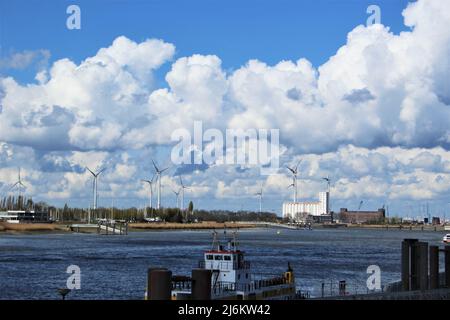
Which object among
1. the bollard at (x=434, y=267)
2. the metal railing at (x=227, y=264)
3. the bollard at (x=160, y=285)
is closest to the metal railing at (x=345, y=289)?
the metal railing at (x=227, y=264)

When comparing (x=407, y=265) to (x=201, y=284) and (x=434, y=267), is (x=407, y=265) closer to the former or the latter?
(x=434, y=267)

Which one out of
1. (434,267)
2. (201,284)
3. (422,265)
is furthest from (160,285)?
(434,267)

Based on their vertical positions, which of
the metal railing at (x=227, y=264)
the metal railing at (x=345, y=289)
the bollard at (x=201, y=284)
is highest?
the bollard at (x=201, y=284)

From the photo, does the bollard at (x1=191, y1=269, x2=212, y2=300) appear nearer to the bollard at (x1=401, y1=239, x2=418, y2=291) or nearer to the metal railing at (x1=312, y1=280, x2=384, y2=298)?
the bollard at (x1=401, y1=239, x2=418, y2=291)

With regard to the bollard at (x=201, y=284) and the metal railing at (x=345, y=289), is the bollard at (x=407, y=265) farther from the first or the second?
the bollard at (x=201, y=284)

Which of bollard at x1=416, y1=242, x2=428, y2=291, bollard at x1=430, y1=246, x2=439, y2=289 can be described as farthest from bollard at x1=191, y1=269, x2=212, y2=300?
bollard at x1=430, y1=246, x2=439, y2=289

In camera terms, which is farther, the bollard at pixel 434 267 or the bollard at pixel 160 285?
the bollard at pixel 434 267

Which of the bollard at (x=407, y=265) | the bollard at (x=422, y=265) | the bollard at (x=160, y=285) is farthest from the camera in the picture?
the bollard at (x=407, y=265)

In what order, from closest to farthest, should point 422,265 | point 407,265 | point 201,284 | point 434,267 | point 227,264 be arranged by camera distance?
point 201,284, point 422,265, point 434,267, point 407,265, point 227,264

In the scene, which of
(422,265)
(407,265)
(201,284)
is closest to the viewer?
(201,284)
